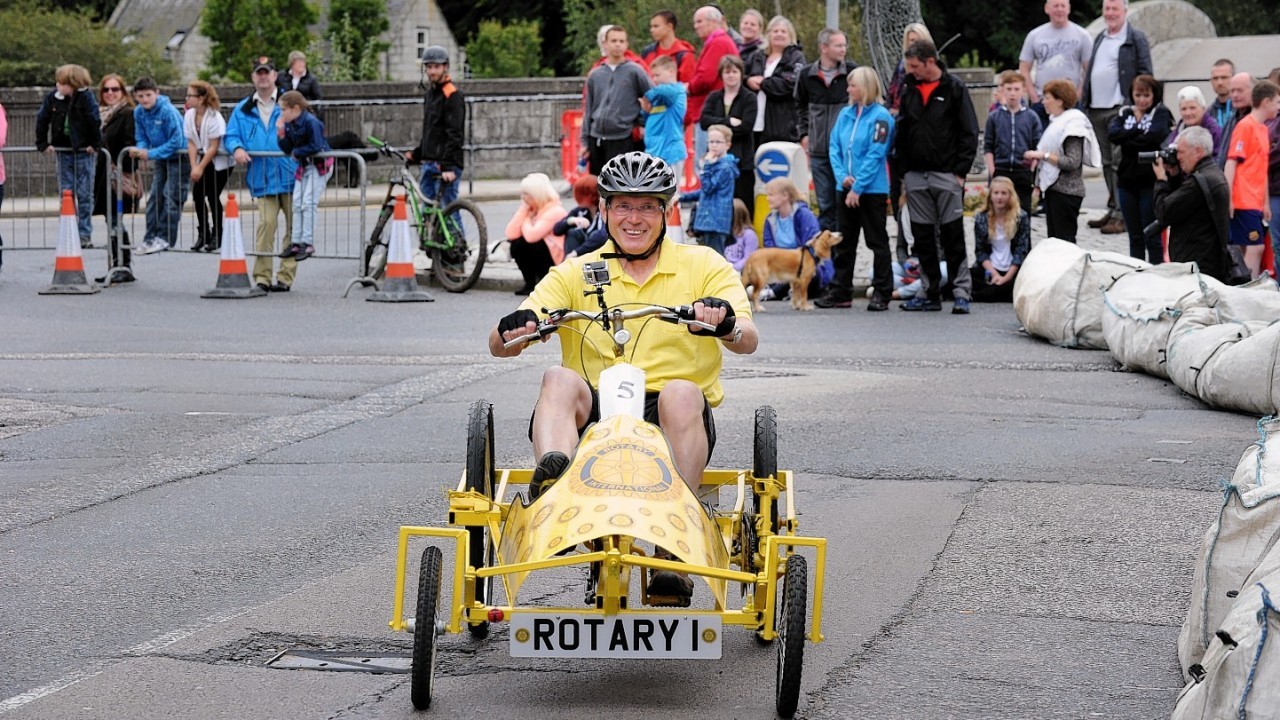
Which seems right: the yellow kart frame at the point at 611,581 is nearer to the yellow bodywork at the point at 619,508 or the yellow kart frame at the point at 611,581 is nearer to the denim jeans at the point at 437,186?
the yellow bodywork at the point at 619,508

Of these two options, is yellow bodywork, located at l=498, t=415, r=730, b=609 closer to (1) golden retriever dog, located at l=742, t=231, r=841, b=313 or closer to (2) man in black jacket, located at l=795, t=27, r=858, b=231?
(1) golden retriever dog, located at l=742, t=231, r=841, b=313

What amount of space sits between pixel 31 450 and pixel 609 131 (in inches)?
354

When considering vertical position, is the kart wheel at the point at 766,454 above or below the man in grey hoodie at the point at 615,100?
below

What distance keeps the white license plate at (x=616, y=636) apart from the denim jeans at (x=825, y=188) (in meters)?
12.0

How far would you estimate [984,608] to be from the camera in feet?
21.8

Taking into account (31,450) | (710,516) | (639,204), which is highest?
(639,204)

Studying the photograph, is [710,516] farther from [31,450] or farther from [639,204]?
[31,450]

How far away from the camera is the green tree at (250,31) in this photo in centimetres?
4481

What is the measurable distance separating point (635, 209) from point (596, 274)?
1.84 feet

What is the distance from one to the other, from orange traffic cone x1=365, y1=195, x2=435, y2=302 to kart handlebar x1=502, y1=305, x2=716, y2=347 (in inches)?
417

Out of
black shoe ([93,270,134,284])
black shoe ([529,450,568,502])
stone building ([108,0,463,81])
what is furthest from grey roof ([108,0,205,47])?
black shoe ([529,450,568,502])

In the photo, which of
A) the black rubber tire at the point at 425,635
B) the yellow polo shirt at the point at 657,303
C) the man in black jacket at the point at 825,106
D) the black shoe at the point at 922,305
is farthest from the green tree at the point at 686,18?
the black rubber tire at the point at 425,635

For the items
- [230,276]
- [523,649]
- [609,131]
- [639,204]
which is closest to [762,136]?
[609,131]

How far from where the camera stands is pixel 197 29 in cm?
6294
